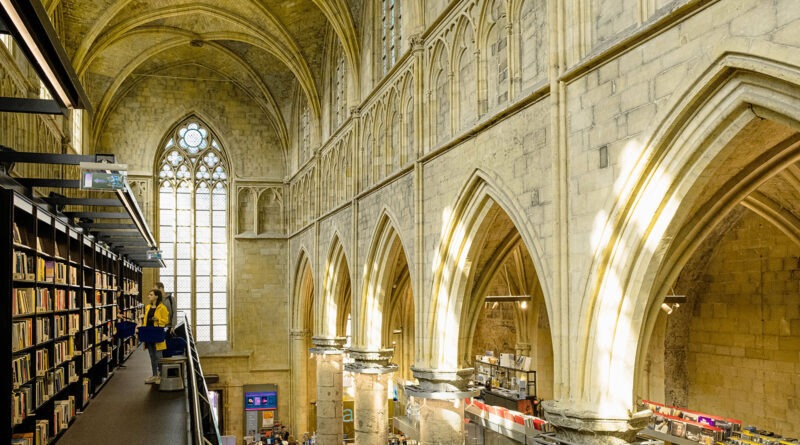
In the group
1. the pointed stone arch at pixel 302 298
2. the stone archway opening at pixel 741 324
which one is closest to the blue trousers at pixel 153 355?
the stone archway opening at pixel 741 324

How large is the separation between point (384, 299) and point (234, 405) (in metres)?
12.1

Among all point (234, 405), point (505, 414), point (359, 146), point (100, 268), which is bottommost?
point (234, 405)

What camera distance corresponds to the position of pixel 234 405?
81.6 ft

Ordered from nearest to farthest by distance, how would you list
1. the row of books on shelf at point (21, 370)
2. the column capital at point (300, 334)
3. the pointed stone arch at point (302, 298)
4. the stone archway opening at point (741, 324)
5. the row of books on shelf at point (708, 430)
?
the row of books on shelf at point (21, 370), the row of books on shelf at point (708, 430), the stone archway opening at point (741, 324), the pointed stone arch at point (302, 298), the column capital at point (300, 334)

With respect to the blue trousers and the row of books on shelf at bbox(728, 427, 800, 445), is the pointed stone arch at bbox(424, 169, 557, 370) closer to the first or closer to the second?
the row of books on shelf at bbox(728, 427, 800, 445)

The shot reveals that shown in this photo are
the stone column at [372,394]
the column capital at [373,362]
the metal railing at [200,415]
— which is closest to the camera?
the metal railing at [200,415]

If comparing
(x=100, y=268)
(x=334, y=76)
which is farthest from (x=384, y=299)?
(x=334, y=76)

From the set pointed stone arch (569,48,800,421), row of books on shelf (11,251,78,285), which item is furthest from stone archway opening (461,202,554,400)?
row of books on shelf (11,251,78,285)

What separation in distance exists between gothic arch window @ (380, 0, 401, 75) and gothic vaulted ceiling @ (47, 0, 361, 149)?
1.66 m

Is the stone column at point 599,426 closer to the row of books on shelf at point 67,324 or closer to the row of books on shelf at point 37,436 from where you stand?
the row of books on shelf at point 37,436

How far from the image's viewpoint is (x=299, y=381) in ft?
79.9

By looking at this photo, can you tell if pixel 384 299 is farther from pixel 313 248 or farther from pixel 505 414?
pixel 313 248

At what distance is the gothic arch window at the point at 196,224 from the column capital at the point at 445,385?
15.6 meters

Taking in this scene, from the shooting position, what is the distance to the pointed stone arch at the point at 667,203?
5363 mm
